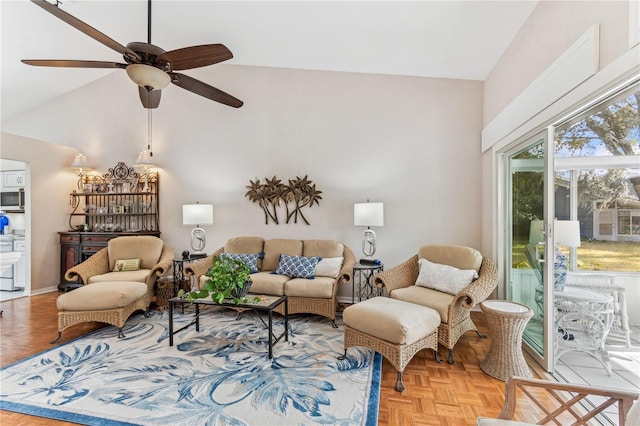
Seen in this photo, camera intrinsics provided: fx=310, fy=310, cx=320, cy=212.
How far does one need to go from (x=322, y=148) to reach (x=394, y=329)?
2.96m

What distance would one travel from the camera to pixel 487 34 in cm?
327

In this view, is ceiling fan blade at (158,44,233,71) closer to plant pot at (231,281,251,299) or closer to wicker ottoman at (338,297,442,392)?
plant pot at (231,281,251,299)

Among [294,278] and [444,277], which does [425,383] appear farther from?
[294,278]

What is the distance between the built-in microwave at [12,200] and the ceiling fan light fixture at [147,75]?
16.4ft

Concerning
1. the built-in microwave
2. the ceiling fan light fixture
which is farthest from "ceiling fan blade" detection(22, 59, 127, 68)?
the built-in microwave

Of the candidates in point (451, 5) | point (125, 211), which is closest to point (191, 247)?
point (125, 211)

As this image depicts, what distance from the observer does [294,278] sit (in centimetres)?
389

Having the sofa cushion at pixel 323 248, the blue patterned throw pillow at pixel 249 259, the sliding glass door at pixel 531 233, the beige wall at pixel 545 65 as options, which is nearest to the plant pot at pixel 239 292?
the blue patterned throw pillow at pixel 249 259

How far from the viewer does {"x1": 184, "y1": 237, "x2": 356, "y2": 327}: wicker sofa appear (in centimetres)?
362

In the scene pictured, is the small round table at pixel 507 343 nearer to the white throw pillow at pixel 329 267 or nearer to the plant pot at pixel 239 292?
the white throw pillow at pixel 329 267

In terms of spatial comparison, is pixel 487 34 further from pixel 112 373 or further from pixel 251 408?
pixel 112 373

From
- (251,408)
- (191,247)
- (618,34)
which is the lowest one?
(251,408)

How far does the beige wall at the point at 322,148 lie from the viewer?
14.0 ft

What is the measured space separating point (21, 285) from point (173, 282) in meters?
3.18
